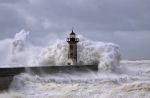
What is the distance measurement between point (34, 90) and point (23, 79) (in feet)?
7.11

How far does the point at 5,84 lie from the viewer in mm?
20344

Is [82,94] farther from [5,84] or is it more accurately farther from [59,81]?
[59,81]

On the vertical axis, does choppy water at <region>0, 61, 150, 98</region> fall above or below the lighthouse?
below

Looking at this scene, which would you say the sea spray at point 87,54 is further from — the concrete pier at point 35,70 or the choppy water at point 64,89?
the choppy water at point 64,89

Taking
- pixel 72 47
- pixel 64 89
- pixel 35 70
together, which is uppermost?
pixel 72 47

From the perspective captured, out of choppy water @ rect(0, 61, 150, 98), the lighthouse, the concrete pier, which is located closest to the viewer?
choppy water @ rect(0, 61, 150, 98)

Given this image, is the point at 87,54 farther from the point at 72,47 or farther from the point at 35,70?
the point at 35,70

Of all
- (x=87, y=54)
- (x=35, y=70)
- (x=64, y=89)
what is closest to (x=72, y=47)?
(x=87, y=54)

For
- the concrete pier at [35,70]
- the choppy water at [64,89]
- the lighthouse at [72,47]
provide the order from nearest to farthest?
the choppy water at [64,89], the concrete pier at [35,70], the lighthouse at [72,47]

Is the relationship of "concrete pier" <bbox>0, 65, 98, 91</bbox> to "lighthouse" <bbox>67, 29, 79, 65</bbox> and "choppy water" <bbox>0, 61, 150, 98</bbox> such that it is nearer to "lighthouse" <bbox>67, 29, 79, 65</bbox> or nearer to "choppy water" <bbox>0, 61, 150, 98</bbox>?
"choppy water" <bbox>0, 61, 150, 98</bbox>

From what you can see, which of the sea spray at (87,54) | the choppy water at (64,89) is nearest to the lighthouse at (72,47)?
the sea spray at (87,54)

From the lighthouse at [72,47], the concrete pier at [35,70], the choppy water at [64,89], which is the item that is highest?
the lighthouse at [72,47]

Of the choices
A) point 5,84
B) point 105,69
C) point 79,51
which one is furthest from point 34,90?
point 79,51

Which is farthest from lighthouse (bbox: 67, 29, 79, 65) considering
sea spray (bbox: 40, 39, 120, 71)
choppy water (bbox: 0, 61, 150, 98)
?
choppy water (bbox: 0, 61, 150, 98)
